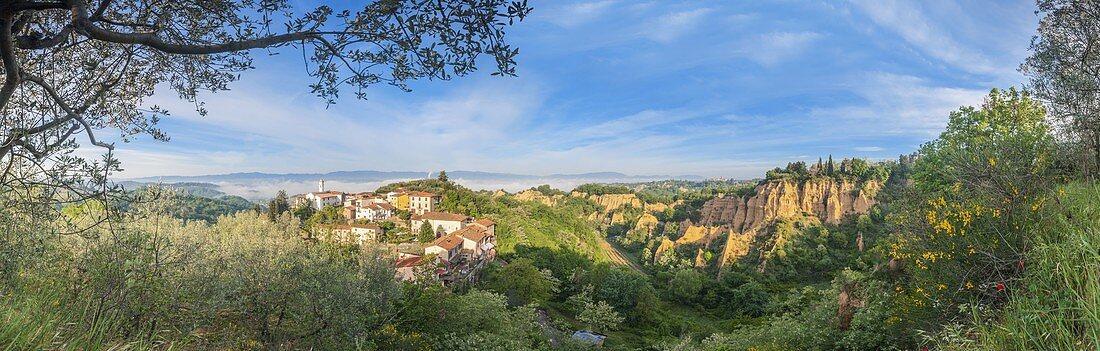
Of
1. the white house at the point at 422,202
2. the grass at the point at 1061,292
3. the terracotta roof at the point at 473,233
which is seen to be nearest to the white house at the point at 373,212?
the white house at the point at 422,202

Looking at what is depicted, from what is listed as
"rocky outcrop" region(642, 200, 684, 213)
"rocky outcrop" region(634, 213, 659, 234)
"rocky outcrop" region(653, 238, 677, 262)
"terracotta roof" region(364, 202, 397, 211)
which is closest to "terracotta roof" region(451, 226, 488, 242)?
"terracotta roof" region(364, 202, 397, 211)

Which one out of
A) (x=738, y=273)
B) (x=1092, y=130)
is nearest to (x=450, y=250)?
(x=738, y=273)

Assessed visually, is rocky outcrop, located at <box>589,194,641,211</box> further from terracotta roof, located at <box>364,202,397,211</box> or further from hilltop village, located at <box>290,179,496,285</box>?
terracotta roof, located at <box>364,202,397,211</box>

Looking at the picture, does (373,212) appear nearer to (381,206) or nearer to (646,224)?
(381,206)

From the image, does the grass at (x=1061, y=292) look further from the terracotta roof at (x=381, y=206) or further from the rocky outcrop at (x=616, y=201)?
the rocky outcrop at (x=616, y=201)

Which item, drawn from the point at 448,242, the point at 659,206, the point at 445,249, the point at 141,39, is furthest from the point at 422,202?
the point at 141,39

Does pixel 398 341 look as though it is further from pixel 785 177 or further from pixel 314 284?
pixel 785 177
